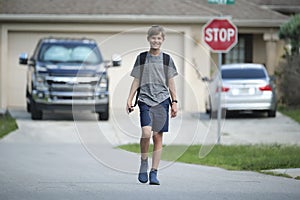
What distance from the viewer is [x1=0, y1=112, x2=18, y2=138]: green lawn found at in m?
18.0

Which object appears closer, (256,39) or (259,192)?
(259,192)

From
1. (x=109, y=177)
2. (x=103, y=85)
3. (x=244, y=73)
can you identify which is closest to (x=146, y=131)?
(x=109, y=177)

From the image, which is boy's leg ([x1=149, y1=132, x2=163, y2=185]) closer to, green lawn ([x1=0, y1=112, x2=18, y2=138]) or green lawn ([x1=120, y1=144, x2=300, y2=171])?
green lawn ([x1=120, y1=144, x2=300, y2=171])

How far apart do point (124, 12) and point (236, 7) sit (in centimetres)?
420

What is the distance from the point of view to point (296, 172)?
38.1 feet

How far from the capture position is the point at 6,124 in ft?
64.1

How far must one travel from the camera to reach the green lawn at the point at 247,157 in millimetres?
12484

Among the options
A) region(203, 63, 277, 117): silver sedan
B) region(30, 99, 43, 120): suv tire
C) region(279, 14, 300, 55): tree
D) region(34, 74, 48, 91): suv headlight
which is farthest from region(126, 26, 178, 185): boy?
region(279, 14, 300, 55): tree

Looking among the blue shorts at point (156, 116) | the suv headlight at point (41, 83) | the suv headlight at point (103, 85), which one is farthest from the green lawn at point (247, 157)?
the suv headlight at point (41, 83)

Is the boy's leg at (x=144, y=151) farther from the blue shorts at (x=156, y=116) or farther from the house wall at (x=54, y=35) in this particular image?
the house wall at (x=54, y=35)

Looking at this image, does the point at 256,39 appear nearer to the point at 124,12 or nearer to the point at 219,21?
the point at 124,12

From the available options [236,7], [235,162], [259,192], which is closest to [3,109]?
[236,7]

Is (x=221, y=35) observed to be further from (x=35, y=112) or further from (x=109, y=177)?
(x=35, y=112)

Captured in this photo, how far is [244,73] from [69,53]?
507 centimetres
